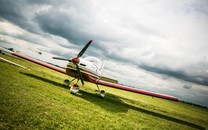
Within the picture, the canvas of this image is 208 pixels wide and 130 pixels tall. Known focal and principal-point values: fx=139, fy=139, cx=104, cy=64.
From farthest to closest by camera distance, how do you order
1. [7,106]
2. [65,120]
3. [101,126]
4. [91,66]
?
[91,66] < [101,126] < [65,120] < [7,106]

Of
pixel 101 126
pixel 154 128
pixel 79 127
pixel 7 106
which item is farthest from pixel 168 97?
pixel 7 106

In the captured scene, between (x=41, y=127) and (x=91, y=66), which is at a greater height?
(x=91, y=66)

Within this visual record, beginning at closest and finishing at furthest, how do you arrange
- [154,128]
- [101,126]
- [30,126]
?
[30,126] → [101,126] → [154,128]

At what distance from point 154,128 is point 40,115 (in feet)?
19.7

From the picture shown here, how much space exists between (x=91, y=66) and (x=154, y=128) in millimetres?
6555

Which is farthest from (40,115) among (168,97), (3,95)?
(168,97)

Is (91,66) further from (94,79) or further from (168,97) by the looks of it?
(168,97)

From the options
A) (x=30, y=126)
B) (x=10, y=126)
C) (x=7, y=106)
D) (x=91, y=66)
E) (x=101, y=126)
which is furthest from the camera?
(x=91, y=66)

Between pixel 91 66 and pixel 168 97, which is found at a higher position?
pixel 91 66

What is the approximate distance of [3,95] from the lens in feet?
18.9

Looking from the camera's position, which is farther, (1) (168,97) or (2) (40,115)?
(1) (168,97)

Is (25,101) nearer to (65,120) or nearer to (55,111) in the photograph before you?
(55,111)

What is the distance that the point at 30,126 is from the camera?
4.12 metres

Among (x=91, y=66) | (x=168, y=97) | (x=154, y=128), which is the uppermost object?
(x=91, y=66)
